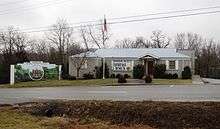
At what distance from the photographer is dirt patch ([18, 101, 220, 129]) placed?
47.3 feet

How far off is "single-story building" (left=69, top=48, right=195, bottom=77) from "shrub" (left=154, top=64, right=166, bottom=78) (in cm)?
56

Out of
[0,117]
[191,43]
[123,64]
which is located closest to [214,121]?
[0,117]

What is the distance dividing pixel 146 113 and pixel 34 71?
126ft

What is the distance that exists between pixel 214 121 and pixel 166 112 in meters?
1.62

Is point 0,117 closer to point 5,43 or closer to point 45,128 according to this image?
point 45,128

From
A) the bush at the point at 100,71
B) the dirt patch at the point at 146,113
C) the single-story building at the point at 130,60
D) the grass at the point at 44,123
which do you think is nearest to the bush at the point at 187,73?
the single-story building at the point at 130,60

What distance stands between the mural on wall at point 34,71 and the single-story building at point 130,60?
7210mm

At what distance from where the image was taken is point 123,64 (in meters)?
60.6

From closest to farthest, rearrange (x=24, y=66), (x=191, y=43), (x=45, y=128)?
(x=45, y=128), (x=24, y=66), (x=191, y=43)

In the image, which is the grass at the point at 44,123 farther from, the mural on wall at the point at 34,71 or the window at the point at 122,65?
the window at the point at 122,65

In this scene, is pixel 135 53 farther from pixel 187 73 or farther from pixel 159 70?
pixel 187 73

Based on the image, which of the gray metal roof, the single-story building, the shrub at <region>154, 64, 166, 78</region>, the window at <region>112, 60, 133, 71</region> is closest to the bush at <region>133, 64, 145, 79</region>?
the single-story building

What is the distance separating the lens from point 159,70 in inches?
2288

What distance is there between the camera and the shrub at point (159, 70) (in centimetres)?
5803
